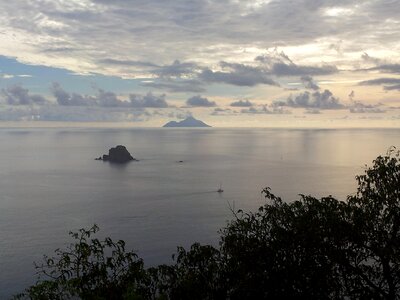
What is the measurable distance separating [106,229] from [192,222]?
2554 cm

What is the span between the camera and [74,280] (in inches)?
779

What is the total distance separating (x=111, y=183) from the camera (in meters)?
198

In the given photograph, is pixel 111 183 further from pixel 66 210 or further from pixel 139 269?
pixel 139 269

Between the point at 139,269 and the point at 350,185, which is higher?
the point at 139,269

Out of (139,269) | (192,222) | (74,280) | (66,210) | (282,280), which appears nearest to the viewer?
(74,280)

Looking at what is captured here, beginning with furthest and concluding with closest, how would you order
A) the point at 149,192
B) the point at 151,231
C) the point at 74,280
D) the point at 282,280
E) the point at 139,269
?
the point at 149,192
the point at 151,231
the point at 139,269
the point at 282,280
the point at 74,280

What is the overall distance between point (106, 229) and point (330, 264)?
98492 mm

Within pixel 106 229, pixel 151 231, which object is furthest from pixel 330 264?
pixel 106 229

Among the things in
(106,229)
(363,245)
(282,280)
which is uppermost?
(363,245)

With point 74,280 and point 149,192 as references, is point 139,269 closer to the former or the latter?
point 74,280

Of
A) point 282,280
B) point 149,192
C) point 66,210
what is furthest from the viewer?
point 149,192

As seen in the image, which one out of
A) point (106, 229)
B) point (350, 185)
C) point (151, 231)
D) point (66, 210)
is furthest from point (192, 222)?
point (350, 185)

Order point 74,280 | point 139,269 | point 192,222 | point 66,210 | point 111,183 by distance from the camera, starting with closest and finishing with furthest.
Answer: point 74,280 → point 139,269 → point 192,222 → point 66,210 → point 111,183

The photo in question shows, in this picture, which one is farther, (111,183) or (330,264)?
(111,183)
